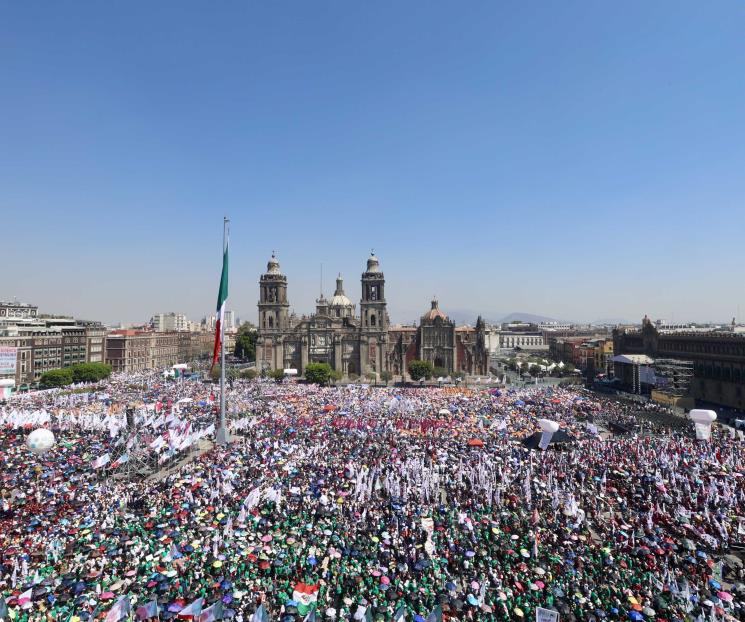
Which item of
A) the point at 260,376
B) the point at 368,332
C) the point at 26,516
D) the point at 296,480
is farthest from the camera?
the point at 368,332

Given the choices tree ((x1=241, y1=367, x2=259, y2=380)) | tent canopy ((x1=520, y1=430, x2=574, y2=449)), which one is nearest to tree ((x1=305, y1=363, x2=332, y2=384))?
tree ((x1=241, y1=367, x2=259, y2=380))

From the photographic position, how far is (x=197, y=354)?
130m

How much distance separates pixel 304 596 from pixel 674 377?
5434cm

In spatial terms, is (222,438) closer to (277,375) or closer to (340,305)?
(277,375)

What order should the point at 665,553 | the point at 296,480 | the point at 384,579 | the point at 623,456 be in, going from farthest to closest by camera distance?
the point at 623,456 < the point at 296,480 < the point at 665,553 < the point at 384,579

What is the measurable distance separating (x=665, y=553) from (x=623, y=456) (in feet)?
39.4

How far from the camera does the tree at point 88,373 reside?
68.2m

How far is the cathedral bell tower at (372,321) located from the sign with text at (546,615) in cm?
7194

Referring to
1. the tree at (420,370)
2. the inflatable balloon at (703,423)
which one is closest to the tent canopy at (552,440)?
the inflatable balloon at (703,423)

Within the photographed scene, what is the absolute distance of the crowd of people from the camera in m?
13.9

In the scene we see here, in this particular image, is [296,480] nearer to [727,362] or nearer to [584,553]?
[584,553]

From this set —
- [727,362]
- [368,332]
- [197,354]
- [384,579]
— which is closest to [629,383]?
[727,362]

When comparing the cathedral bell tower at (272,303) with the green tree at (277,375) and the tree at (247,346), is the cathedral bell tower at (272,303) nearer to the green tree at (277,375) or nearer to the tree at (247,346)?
the green tree at (277,375)

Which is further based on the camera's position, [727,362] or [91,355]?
[91,355]
